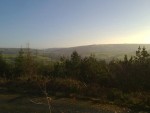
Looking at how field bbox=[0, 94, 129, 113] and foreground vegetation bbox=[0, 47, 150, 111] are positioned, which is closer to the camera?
field bbox=[0, 94, 129, 113]

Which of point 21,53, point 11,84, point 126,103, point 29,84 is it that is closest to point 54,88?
point 29,84

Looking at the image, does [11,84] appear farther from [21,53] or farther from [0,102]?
[21,53]

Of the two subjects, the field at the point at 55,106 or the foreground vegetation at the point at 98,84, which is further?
the foreground vegetation at the point at 98,84

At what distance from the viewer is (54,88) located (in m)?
18.6

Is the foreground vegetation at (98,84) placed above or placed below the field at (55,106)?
above

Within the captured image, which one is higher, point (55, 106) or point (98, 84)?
point (98, 84)

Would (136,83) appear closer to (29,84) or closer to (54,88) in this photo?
(54,88)

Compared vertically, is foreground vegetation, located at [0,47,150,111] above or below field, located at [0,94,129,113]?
above

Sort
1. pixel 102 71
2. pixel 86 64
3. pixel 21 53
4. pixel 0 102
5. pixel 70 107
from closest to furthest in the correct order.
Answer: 1. pixel 70 107
2. pixel 0 102
3. pixel 102 71
4. pixel 86 64
5. pixel 21 53

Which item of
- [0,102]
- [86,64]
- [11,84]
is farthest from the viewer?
[86,64]

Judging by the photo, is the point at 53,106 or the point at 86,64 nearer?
the point at 53,106

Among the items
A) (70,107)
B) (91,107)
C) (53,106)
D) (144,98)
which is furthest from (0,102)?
(144,98)

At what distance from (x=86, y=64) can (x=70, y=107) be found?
46.9 ft

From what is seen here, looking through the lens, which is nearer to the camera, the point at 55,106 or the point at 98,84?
the point at 55,106
